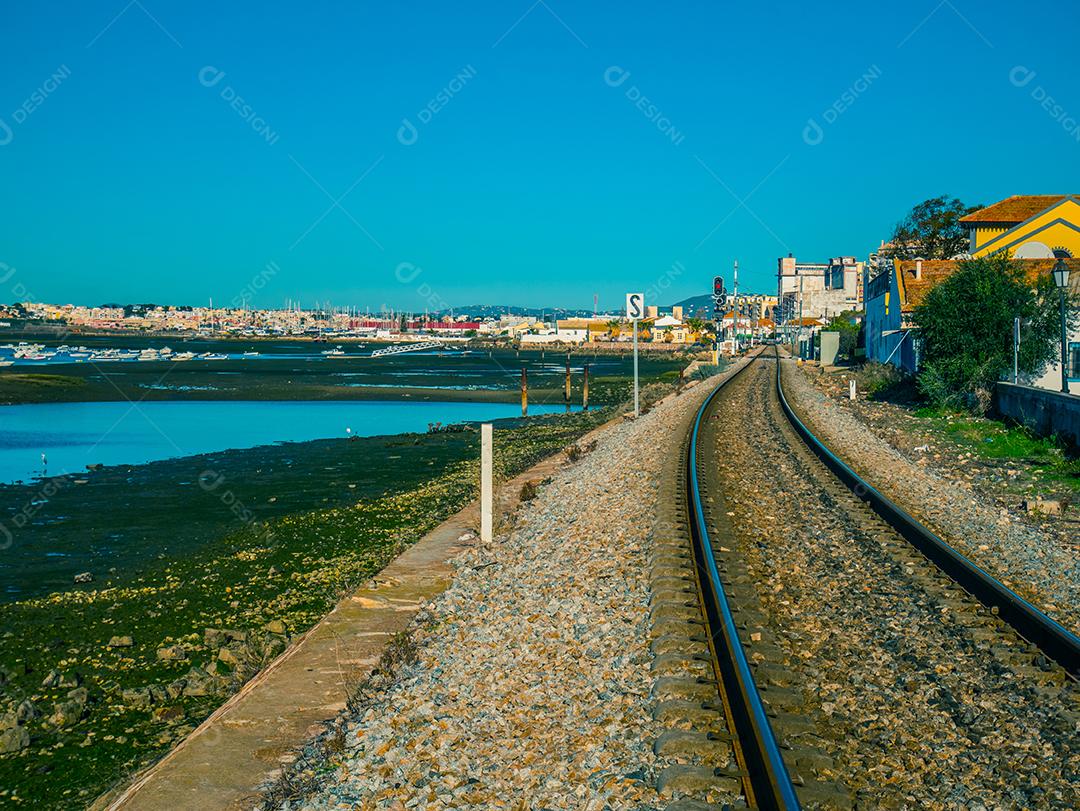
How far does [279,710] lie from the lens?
22.6ft

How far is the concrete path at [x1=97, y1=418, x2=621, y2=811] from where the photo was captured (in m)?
5.68

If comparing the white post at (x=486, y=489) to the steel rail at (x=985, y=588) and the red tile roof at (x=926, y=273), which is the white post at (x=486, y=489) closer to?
the steel rail at (x=985, y=588)

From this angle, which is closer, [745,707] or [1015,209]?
[745,707]

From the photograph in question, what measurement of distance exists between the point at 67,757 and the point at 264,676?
147 centimetres

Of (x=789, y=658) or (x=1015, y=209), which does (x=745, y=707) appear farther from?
(x=1015, y=209)

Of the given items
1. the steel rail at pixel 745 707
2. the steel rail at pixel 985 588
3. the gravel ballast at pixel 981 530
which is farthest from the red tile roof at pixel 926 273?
the steel rail at pixel 745 707

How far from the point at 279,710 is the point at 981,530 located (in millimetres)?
8351

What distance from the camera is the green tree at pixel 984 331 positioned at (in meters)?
27.3

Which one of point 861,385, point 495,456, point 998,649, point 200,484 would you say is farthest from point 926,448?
point 861,385

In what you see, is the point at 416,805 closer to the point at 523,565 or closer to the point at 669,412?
the point at 523,565

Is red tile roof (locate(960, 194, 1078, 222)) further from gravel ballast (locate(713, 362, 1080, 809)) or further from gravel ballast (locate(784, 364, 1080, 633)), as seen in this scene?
gravel ballast (locate(713, 362, 1080, 809))

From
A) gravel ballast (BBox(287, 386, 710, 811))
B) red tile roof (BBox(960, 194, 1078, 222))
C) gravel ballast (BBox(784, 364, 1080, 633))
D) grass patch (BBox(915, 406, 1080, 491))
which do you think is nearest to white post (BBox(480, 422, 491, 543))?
gravel ballast (BBox(287, 386, 710, 811))

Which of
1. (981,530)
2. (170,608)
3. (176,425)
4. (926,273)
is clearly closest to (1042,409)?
(981,530)

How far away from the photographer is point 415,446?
29344 millimetres
